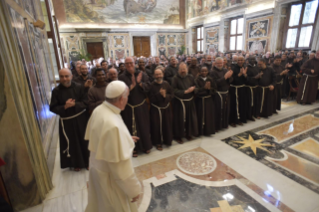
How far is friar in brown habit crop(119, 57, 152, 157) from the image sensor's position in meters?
3.86

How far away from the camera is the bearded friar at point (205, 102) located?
4.50 m

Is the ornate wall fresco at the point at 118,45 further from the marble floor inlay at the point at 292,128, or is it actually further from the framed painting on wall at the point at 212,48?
the marble floor inlay at the point at 292,128

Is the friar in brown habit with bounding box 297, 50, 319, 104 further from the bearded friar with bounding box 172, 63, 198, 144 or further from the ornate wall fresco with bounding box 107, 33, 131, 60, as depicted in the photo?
the ornate wall fresco with bounding box 107, 33, 131, 60

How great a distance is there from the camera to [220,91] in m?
4.84

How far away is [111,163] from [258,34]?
13.6m

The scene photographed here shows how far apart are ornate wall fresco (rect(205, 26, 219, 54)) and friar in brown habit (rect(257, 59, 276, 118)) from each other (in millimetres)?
11087

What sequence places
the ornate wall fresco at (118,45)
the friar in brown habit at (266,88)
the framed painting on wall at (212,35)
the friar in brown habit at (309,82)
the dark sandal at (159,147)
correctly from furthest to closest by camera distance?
the ornate wall fresco at (118,45)
the framed painting on wall at (212,35)
the friar in brown habit at (309,82)
the friar in brown habit at (266,88)
the dark sandal at (159,147)

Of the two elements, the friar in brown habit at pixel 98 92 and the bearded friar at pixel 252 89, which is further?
the bearded friar at pixel 252 89

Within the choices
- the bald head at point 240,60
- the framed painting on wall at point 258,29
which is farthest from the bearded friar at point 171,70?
the framed painting on wall at point 258,29

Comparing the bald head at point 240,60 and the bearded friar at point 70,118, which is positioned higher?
the bald head at point 240,60

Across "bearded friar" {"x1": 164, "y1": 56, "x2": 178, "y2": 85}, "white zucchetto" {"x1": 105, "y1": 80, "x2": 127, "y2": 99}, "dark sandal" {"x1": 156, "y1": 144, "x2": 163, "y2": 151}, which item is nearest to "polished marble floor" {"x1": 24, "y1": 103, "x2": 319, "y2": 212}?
"dark sandal" {"x1": 156, "y1": 144, "x2": 163, "y2": 151}

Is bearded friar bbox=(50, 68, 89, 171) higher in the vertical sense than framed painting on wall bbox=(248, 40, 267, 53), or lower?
lower

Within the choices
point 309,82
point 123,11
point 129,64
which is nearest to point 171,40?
point 123,11

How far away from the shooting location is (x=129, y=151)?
1.59 metres
